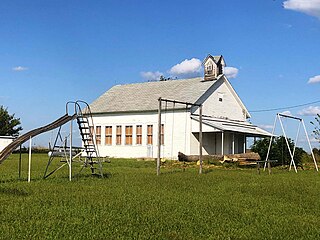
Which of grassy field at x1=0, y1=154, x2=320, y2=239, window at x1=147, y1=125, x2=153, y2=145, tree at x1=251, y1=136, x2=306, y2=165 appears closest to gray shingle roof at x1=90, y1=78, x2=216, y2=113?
window at x1=147, y1=125, x2=153, y2=145

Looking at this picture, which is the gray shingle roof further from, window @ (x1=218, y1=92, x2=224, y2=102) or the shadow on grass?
the shadow on grass

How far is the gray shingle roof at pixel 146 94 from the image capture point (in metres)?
36.1

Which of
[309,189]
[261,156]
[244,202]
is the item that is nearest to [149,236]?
[244,202]

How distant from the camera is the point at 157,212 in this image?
8977mm

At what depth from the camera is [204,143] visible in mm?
35250

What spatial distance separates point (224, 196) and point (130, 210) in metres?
3.37

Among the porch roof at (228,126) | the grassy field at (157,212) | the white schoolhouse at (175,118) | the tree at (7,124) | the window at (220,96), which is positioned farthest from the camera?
the tree at (7,124)

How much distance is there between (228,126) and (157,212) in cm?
2591

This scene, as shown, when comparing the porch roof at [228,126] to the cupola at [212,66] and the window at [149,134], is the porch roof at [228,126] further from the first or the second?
the window at [149,134]

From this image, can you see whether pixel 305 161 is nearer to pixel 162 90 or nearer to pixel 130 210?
pixel 162 90

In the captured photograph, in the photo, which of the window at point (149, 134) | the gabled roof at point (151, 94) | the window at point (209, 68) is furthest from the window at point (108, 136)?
the window at point (209, 68)

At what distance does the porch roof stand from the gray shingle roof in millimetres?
2009

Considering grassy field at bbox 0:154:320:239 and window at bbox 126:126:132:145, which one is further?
window at bbox 126:126:132:145

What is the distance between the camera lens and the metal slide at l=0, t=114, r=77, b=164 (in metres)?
14.8
